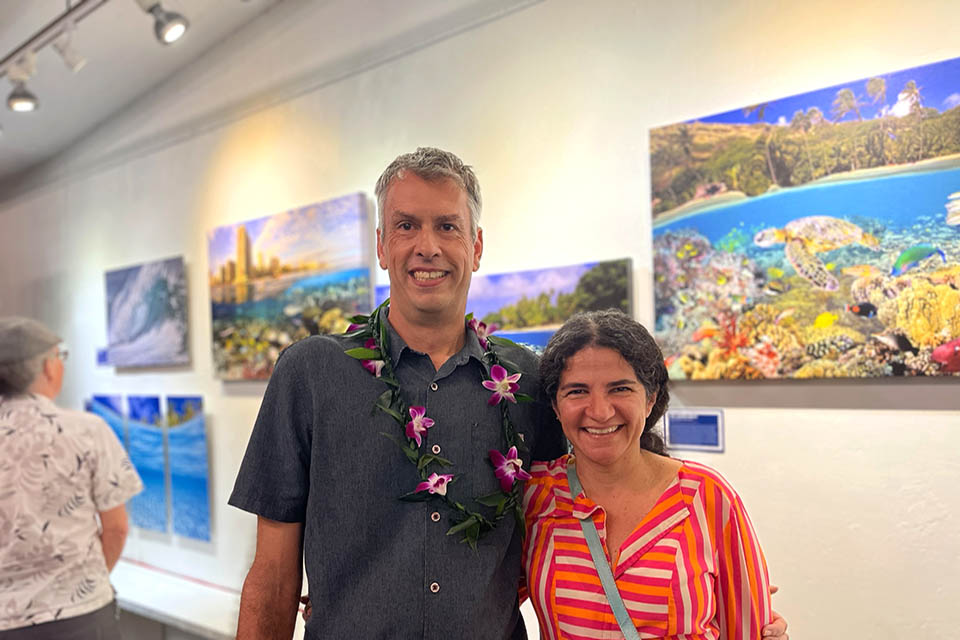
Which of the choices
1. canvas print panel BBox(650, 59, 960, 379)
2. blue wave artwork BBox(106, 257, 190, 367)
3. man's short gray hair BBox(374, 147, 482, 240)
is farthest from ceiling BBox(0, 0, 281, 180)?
man's short gray hair BBox(374, 147, 482, 240)

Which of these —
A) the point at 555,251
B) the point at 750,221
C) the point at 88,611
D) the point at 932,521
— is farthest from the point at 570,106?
the point at 88,611

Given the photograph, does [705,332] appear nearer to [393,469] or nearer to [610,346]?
[610,346]

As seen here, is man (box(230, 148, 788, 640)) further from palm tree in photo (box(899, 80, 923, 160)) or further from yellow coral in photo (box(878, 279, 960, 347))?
palm tree in photo (box(899, 80, 923, 160))

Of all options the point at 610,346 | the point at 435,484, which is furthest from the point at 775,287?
the point at 435,484

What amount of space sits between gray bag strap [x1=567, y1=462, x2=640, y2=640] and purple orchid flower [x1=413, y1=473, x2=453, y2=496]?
0.31 m

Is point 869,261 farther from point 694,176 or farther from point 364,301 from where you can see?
point 364,301

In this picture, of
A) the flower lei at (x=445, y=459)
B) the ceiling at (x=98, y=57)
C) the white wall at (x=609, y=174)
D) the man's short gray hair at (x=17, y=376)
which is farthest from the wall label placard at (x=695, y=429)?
the ceiling at (x=98, y=57)

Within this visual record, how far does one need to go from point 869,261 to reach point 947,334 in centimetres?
30

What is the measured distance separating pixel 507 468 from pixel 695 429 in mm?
1251

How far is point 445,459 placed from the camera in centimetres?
181

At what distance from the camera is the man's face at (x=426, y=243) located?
1.81 m

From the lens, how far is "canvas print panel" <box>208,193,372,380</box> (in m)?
4.02

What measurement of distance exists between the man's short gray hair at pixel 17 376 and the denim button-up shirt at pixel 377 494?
1.78m

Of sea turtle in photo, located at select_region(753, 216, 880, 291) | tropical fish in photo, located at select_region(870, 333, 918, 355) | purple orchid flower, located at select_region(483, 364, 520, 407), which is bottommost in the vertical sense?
purple orchid flower, located at select_region(483, 364, 520, 407)
